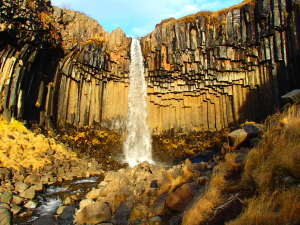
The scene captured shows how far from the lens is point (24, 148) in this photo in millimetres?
16016

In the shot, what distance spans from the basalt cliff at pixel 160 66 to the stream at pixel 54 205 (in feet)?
28.9

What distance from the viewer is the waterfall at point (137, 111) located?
2688 centimetres

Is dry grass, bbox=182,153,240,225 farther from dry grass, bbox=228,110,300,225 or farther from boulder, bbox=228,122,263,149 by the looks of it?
boulder, bbox=228,122,263,149

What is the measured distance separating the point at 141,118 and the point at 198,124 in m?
7.27

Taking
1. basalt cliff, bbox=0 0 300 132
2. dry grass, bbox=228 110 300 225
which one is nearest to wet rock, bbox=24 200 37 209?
dry grass, bbox=228 110 300 225

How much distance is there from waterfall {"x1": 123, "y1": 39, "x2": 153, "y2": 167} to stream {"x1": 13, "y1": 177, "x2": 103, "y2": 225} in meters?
13.7

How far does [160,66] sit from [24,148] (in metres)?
16.8

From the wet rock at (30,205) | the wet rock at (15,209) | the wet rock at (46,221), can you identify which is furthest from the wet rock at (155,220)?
the wet rock at (30,205)

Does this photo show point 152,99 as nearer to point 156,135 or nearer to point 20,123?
point 156,135

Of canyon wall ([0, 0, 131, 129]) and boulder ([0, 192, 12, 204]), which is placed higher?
canyon wall ([0, 0, 131, 129])

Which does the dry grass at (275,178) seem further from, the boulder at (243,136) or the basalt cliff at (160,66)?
the basalt cliff at (160,66)

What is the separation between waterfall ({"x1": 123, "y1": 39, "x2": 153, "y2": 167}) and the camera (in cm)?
2688

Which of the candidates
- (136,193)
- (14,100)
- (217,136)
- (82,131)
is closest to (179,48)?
(217,136)

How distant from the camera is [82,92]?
24.7 meters
